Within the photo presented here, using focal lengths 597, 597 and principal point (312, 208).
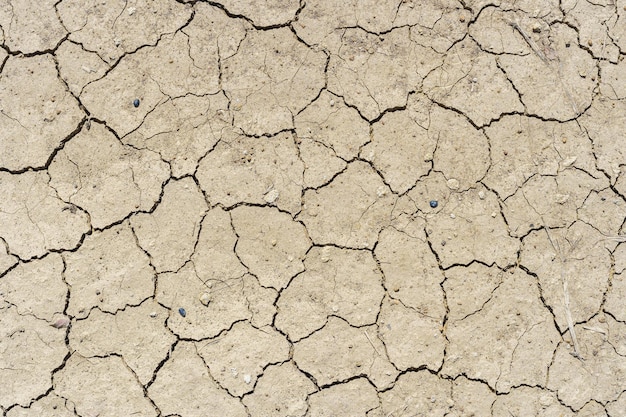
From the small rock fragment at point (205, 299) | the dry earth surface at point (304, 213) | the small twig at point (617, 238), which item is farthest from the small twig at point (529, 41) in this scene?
the small rock fragment at point (205, 299)

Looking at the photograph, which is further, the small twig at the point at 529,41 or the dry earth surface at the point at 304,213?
the small twig at the point at 529,41

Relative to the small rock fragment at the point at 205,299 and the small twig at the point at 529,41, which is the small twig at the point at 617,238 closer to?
the small twig at the point at 529,41

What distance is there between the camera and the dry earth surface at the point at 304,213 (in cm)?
312

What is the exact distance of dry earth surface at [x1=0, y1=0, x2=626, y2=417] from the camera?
10.3 ft

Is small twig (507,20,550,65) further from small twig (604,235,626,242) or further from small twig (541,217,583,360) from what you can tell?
small twig (604,235,626,242)

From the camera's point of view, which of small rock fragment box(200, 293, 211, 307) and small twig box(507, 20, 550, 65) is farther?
small twig box(507, 20, 550, 65)

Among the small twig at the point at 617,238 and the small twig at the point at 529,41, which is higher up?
the small twig at the point at 529,41

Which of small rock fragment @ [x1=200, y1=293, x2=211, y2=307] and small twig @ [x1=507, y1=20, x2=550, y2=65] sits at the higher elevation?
small twig @ [x1=507, y1=20, x2=550, y2=65]

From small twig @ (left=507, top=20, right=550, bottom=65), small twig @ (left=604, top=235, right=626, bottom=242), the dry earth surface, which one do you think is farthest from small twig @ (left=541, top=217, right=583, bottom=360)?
small twig @ (left=507, top=20, right=550, bottom=65)

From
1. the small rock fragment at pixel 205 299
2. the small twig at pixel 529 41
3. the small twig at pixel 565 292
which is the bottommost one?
the small twig at pixel 565 292

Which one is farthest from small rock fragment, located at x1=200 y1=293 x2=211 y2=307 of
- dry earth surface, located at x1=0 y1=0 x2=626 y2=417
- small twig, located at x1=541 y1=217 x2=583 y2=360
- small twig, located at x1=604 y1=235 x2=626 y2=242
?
small twig, located at x1=604 y1=235 x2=626 y2=242

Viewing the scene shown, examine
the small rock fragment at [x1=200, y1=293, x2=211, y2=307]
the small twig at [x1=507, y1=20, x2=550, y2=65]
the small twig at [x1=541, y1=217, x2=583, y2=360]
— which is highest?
the small twig at [x1=507, y1=20, x2=550, y2=65]

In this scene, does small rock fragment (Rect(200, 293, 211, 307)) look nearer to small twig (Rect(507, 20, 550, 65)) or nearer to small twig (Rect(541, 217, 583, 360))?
small twig (Rect(541, 217, 583, 360))

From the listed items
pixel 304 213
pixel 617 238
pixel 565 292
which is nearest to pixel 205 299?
pixel 304 213
